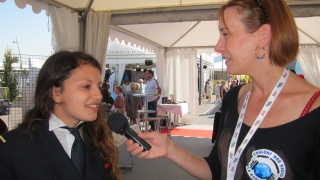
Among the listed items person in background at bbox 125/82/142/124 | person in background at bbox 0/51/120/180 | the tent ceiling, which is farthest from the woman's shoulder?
person in background at bbox 125/82/142/124

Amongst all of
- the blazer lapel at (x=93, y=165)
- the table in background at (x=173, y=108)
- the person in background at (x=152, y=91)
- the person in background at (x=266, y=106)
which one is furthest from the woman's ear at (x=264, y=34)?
the person in background at (x=152, y=91)

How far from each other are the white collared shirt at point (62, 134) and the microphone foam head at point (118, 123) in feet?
0.75

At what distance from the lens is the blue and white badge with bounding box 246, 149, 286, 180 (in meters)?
1.03

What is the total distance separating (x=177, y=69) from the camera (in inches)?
409

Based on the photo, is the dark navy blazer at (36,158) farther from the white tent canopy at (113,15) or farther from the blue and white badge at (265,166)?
the white tent canopy at (113,15)

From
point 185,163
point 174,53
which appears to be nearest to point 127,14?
point 185,163

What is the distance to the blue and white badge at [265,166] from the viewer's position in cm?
103

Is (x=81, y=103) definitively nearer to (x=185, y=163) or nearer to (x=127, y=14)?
(x=185, y=163)

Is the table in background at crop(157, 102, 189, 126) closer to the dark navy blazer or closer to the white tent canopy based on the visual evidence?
the white tent canopy

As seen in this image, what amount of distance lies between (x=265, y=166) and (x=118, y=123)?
686 millimetres

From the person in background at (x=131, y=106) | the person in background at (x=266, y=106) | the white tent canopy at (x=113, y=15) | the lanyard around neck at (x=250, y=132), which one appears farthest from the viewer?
the person in background at (x=131, y=106)

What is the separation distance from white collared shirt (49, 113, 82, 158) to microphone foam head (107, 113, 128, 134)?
23 centimetres

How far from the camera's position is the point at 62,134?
1.47 metres

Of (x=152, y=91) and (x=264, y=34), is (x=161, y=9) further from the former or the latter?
(x=152, y=91)
